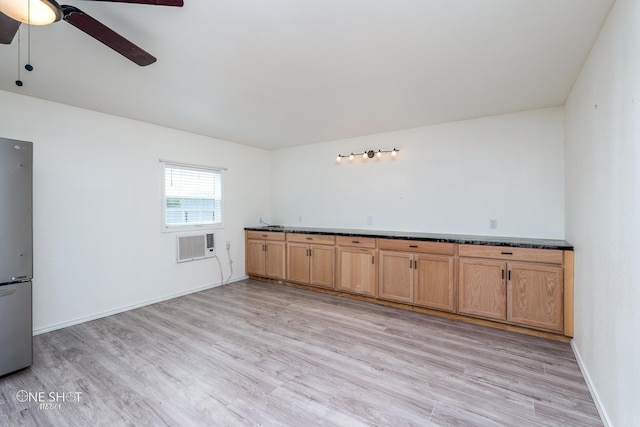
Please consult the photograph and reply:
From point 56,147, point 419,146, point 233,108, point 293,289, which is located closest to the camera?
point 56,147

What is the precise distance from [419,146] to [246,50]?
9.05 ft

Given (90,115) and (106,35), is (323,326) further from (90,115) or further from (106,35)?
(90,115)

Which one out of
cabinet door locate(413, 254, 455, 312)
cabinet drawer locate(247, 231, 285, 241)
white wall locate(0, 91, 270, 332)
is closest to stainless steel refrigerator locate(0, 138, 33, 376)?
white wall locate(0, 91, 270, 332)

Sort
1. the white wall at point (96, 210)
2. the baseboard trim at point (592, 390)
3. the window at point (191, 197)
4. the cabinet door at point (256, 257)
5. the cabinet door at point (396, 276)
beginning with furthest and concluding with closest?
the cabinet door at point (256, 257), the window at point (191, 197), the cabinet door at point (396, 276), the white wall at point (96, 210), the baseboard trim at point (592, 390)

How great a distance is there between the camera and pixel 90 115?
3.28m

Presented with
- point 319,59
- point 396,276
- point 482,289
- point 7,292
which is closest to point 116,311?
point 7,292

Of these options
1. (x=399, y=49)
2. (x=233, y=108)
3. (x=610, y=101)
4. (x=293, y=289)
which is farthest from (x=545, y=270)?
(x=233, y=108)

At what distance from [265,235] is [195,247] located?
1103 millimetres

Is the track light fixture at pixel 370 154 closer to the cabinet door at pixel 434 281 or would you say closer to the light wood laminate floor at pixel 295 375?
the cabinet door at pixel 434 281

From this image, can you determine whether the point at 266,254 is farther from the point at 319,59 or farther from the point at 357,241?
the point at 319,59

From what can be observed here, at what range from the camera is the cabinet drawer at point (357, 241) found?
3834 mm

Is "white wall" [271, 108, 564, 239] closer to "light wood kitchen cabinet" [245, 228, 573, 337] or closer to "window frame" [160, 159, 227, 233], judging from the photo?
"light wood kitchen cabinet" [245, 228, 573, 337]

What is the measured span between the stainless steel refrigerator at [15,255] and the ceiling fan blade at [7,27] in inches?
39.6

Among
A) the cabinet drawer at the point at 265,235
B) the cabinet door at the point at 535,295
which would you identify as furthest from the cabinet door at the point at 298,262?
the cabinet door at the point at 535,295
